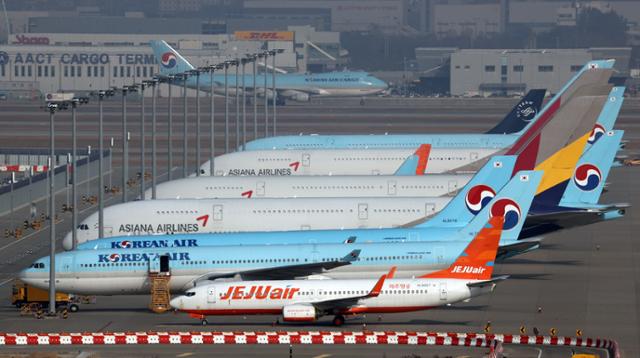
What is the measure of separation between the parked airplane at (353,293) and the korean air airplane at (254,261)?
7.74ft

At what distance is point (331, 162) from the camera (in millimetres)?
Result: 97312

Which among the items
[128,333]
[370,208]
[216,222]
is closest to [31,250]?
[216,222]

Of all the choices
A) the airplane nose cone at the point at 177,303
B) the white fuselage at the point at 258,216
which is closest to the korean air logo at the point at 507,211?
the white fuselage at the point at 258,216

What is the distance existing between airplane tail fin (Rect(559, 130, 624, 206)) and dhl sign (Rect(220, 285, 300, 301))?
1814 cm

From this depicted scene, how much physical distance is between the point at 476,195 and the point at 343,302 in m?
11.9

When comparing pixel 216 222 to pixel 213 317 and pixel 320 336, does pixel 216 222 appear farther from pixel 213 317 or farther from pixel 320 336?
pixel 320 336

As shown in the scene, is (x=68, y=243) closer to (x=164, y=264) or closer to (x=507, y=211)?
(x=164, y=264)

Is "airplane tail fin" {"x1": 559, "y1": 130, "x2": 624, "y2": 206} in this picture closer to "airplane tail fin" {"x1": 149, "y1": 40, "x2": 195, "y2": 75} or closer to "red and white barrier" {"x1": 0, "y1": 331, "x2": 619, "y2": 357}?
"red and white barrier" {"x1": 0, "y1": 331, "x2": 619, "y2": 357}

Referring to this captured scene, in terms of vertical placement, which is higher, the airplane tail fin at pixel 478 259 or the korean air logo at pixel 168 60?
the korean air logo at pixel 168 60

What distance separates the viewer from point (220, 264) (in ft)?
202

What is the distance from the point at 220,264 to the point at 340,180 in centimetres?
2206

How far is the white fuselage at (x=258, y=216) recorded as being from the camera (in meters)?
72.8

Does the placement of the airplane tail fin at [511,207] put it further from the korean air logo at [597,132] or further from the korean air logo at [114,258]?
the korean air logo at [597,132]

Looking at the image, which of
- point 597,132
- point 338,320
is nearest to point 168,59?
point 597,132
